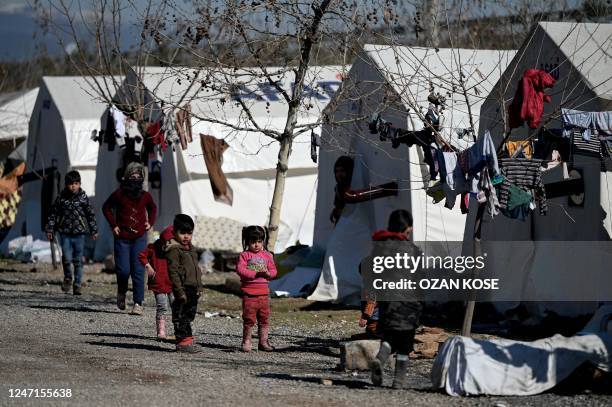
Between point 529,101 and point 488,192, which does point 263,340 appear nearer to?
point 488,192

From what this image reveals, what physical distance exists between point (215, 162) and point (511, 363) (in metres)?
12.4

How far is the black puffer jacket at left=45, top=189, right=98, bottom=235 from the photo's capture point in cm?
1491

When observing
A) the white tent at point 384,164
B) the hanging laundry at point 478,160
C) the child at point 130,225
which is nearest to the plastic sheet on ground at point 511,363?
the hanging laundry at point 478,160

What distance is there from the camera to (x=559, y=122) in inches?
463

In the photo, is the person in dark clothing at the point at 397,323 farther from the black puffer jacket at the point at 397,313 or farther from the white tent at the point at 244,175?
the white tent at the point at 244,175

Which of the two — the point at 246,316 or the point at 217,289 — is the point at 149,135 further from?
the point at 246,316

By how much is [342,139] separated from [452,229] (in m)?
2.10

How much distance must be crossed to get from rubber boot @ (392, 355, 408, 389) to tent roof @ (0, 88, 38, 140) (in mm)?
23087

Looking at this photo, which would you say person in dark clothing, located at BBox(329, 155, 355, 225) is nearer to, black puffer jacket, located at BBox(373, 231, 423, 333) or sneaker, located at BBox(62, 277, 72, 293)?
sneaker, located at BBox(62, 277, 72, 293)

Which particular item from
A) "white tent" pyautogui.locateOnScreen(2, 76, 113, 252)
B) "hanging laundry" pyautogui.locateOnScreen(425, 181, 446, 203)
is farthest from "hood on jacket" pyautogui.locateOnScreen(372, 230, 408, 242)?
"white tent" pyautogui.locateOnScreen(2, 76, 113, 252)

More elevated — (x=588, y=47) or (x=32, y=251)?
(x=588, y=47)

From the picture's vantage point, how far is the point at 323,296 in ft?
50.0

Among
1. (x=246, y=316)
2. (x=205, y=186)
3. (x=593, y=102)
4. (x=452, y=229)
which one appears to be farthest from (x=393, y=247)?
(x=205, y=186)

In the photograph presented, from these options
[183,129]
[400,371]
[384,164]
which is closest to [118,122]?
[183,129]
